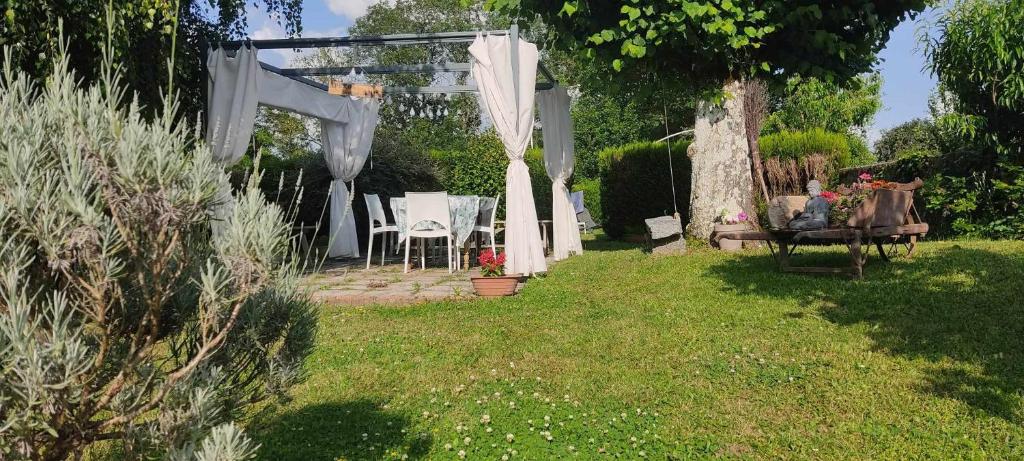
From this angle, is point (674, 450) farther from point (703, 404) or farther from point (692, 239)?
point (692, 239)

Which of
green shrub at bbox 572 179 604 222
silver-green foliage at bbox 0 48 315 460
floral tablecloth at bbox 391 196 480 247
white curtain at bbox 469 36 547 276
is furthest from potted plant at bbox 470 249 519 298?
green shrub at bbox 572 179 604 222

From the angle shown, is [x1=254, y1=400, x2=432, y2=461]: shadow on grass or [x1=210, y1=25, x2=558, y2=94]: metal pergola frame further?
[x1=210, y1=25, x2=558, y2=94]: metal pergola frame

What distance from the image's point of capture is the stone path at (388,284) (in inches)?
261

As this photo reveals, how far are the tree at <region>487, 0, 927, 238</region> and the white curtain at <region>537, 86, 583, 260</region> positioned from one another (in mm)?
1722

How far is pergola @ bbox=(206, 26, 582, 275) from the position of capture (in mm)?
7793

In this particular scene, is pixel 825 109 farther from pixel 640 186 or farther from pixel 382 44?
pixel 382 44

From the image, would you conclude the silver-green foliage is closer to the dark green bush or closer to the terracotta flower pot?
the terracotta flower pot

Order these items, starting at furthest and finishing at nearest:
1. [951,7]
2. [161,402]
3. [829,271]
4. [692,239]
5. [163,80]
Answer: [951,7] < [692,239] < [163,80] < [829,271] < [161,402]

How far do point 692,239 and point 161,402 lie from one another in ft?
25.5

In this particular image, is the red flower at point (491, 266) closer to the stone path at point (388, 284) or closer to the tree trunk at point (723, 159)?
the stone path at point (388, 284)

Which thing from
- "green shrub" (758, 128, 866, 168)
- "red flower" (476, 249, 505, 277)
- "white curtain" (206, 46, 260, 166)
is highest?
"white curtain" (206, 46, 260, 166)

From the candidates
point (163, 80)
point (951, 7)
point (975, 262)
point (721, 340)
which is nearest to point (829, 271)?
point (975, 262)

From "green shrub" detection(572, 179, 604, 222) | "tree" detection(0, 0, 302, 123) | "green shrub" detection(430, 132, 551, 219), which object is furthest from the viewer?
"green shrub" detection(572, 179, 604, 222)

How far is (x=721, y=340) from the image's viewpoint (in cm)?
476
